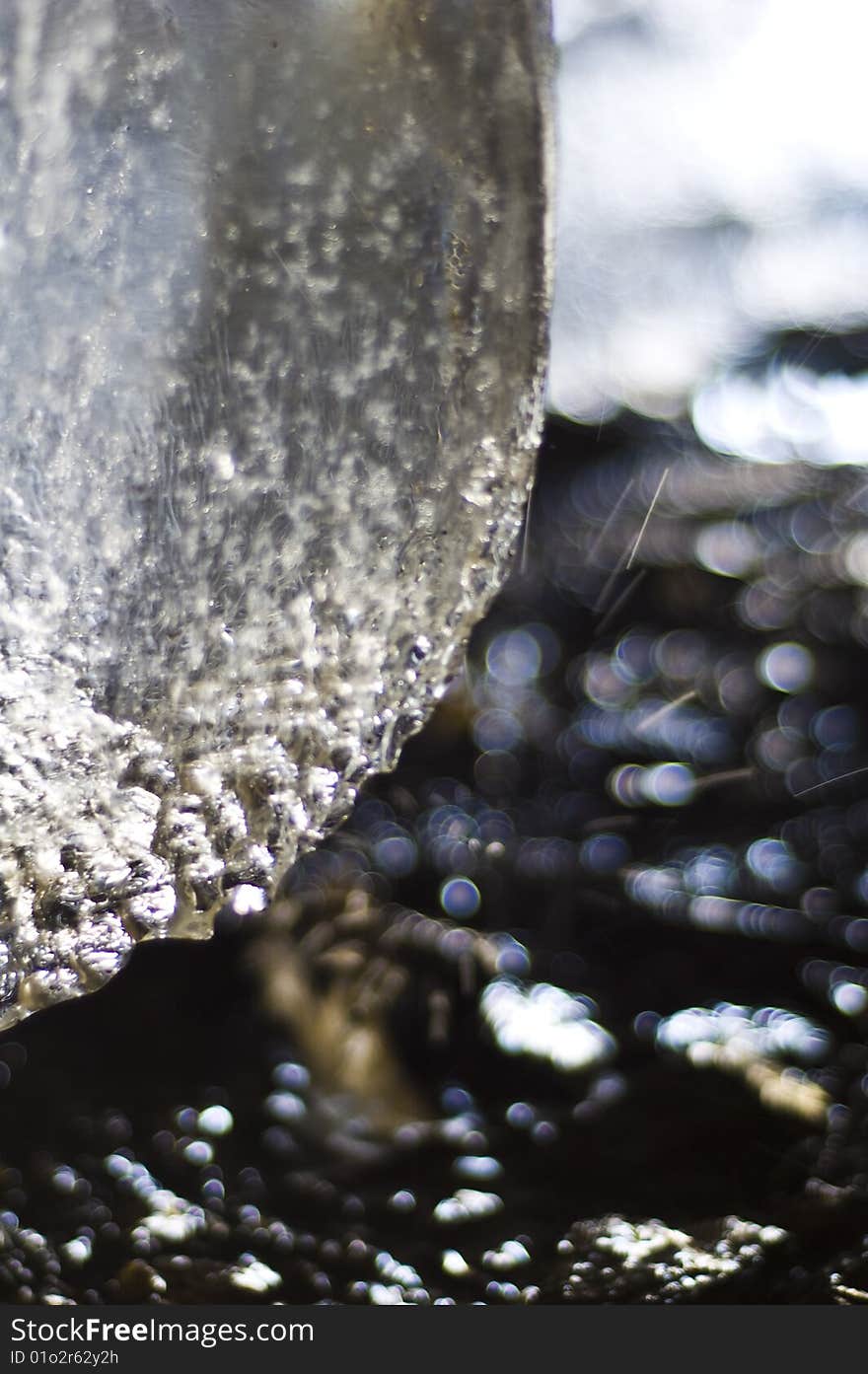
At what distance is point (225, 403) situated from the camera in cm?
60

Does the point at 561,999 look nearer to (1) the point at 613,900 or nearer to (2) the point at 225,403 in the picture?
(1) the point at 613,900

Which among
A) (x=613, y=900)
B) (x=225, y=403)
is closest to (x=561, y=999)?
(x=613, y=900)

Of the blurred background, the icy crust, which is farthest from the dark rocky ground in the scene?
the icy crust

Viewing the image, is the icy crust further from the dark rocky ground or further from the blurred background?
the dark rocky ground

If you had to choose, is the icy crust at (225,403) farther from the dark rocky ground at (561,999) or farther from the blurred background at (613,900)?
the dark rocky ground at (561,999)

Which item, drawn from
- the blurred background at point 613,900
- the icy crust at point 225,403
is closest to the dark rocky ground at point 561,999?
the blurred background at point 613,900

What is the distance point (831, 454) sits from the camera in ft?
5.90

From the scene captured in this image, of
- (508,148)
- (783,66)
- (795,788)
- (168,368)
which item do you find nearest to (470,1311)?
(168,368)

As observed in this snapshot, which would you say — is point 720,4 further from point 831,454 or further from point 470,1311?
point 470,1311

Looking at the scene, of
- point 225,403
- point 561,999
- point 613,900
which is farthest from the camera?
point 613,900

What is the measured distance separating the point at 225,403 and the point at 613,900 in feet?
3.28

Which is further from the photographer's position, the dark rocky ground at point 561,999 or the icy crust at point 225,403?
the dark rocky ground at point 561,999

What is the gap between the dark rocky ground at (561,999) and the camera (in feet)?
2.74

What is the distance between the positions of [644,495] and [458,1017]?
3.29ft
